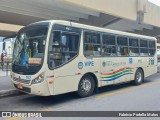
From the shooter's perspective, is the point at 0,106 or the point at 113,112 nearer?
the point at 113,112

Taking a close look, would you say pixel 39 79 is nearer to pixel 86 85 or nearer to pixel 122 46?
pixel 86 85

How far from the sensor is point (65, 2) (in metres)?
12.0

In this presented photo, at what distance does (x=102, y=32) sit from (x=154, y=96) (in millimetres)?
3289

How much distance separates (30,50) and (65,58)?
1.22m

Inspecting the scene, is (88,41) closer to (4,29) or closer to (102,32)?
(102,32)

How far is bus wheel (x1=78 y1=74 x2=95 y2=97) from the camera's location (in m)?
8.83

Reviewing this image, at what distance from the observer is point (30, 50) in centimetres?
809

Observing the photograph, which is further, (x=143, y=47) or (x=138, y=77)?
(x=143, y=47)

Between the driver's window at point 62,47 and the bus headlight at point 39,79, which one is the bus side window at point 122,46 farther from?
the bus headlight at point 39,79

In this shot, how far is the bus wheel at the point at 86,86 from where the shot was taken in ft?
29.0

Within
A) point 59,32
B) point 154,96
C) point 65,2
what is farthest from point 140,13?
point 59,32

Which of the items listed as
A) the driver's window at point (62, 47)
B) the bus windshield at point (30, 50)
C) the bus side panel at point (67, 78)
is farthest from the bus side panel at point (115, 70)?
the bus windshield at point (30, 50)

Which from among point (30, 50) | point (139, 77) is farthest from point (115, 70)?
point (30, 50)

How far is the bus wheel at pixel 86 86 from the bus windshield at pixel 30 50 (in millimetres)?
1969
